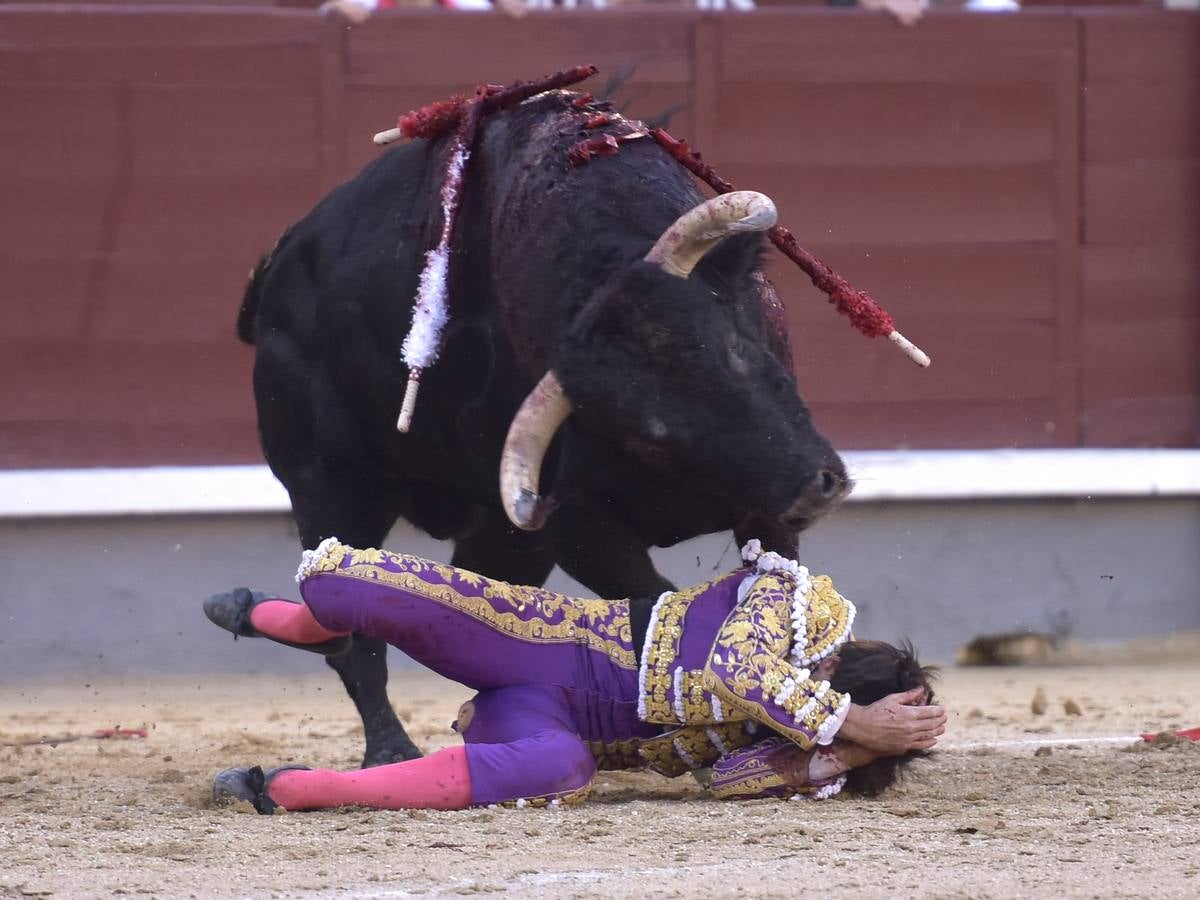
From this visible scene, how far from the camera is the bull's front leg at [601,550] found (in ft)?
11.6

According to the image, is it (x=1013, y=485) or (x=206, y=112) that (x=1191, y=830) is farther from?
(x=206, y=112)

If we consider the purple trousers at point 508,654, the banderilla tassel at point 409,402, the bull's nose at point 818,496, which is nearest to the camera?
the bull's nose at point 818,496

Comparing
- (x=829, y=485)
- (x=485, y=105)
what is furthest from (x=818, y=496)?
(x=485, y=105)

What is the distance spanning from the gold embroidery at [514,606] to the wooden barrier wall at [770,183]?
2.77 m

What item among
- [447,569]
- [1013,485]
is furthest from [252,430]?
[447,569]

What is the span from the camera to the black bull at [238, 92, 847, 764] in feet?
10.5

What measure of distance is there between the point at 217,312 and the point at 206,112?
61 cm

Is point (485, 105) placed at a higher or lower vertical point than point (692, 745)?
higher

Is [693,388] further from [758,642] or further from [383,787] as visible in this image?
[383,787]

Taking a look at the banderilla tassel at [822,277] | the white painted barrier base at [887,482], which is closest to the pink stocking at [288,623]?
the banderilla tassel at [822,277]

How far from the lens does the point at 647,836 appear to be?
114 inches

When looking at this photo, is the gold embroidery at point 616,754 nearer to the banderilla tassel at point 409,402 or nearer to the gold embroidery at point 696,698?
the gold embroidery at point 696,698

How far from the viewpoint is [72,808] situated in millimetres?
3377

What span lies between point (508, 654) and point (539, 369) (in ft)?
1.74
